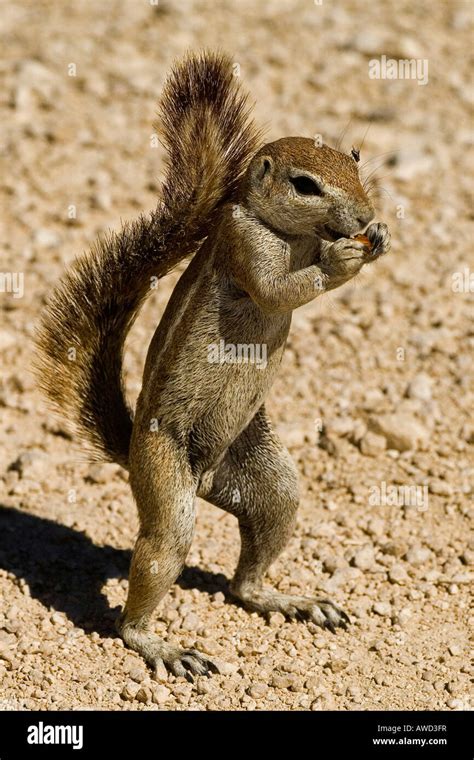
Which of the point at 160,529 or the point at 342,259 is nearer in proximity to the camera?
the point at 342,259

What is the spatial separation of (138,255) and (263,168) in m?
0.65

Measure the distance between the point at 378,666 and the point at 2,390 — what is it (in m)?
3.00

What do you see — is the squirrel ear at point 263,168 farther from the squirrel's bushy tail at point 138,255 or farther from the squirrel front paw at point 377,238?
the squirrel front paw at point 377,238

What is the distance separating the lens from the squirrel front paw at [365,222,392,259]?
Answer: 393 centimetres

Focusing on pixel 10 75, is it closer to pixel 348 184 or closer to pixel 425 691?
pixel 348 184

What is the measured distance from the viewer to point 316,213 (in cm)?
394

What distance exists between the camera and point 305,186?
396 cm

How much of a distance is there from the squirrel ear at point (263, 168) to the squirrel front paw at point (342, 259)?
0.38 metres

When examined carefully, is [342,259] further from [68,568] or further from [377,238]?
[68,568]

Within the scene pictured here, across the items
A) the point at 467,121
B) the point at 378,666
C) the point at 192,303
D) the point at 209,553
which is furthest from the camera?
the point at 467,121

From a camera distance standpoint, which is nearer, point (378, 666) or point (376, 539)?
point (378, 666)

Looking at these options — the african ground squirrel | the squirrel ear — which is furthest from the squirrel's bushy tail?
the squirrel ear

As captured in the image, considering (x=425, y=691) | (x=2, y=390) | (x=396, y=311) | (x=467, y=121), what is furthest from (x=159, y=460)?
(x=467, y=121)

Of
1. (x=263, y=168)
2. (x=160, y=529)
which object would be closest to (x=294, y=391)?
(x=160, y=529)
